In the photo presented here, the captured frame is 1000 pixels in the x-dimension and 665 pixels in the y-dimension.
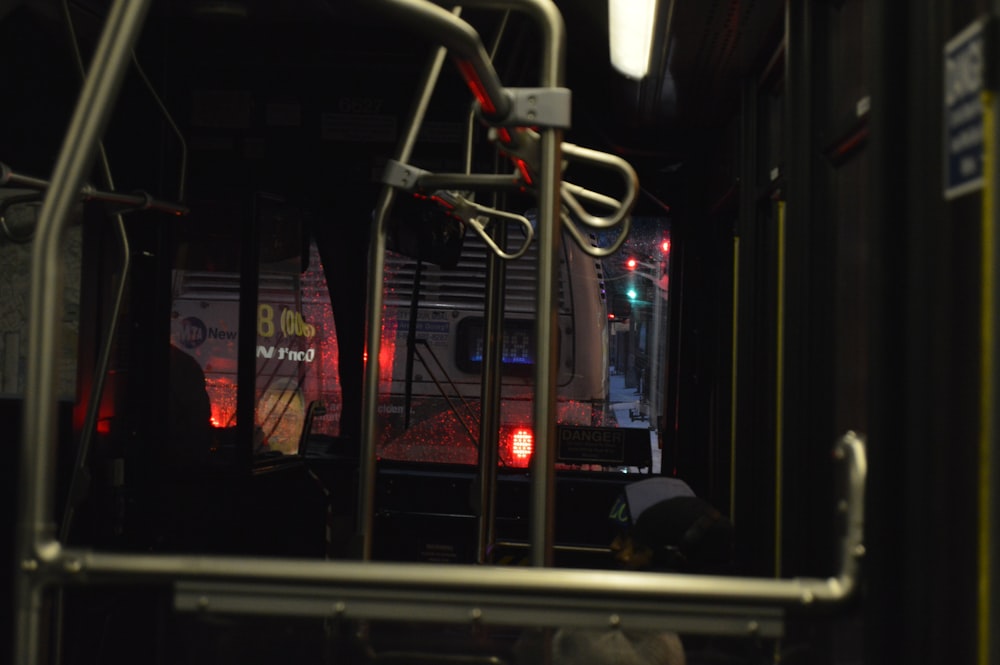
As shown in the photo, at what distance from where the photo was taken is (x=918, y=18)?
1.18 meters

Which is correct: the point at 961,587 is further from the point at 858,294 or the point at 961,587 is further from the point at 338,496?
the point at 338,496

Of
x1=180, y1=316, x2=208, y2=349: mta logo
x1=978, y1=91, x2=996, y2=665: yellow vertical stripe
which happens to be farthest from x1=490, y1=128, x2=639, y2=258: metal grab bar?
x1=180, y1=316, x2=208, y2=349: mta logo

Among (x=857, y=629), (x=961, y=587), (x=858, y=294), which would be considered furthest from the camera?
(x=858, y=294)

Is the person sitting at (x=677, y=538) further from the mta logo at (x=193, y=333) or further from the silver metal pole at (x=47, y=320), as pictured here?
the mta logo at (x=193, y=333)

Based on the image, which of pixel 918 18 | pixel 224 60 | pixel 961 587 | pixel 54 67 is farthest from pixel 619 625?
pixel 224 60

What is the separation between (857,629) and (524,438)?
3.27m

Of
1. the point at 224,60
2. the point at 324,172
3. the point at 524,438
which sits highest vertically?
the point at 224,60

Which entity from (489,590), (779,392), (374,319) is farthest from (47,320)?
(779,392)

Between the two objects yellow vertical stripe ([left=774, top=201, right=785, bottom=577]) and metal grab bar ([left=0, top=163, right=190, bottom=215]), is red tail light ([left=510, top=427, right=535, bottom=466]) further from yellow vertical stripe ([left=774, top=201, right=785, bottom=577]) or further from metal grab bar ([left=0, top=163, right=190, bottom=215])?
metal grab bar ([left=0, top=163, right=190, bottom=215])

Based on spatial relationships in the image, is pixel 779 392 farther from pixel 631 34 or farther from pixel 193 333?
pixel 193 333

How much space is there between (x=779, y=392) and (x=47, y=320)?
2.06 m

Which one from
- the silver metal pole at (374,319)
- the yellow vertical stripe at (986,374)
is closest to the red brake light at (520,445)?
the silver metal pole at (374,319)

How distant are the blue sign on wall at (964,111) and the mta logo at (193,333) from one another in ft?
12.6

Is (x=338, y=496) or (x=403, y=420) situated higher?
(x=403, y=420)
